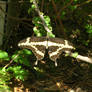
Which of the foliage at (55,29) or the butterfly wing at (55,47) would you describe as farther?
the foliage at (55,29)

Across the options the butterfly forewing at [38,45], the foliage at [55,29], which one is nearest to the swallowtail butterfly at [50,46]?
the butterfly forewing at [38,45]

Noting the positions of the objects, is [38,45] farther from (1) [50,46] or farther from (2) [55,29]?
(2) [55,29]

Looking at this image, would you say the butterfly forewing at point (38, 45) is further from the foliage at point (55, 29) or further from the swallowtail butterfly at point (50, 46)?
the foliage at point (55, 29)

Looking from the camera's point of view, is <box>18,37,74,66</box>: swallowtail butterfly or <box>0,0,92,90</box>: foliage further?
<box>0,0,92,90</box>: foliage

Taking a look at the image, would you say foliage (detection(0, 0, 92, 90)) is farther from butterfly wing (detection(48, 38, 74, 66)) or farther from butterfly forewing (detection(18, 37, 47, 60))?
butterfly wing (detection(48, 38, 74, 66))

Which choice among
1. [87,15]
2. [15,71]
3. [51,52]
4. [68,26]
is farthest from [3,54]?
[68,26]

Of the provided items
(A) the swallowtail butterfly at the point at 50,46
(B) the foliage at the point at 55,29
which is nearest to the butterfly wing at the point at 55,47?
(A) the swallowtail butterfly at the point at 50,46

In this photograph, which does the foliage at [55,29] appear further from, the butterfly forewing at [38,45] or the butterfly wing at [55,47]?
the butterfly wing at [55,47]

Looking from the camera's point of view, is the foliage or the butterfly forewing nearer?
the butterfly forewing

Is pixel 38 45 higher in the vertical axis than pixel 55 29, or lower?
lower

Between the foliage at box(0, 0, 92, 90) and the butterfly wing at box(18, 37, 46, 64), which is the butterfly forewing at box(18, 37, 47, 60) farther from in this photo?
the foliage at box(0, 0, 92, 90)

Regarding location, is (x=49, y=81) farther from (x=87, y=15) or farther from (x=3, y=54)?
(x=87, y=15)

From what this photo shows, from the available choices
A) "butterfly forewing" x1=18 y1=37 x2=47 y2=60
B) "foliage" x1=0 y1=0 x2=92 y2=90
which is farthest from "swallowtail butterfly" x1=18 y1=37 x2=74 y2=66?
"foliage" x1=0 y1=0 x2=92 y2=90

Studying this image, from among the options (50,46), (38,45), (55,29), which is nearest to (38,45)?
(38,45)
